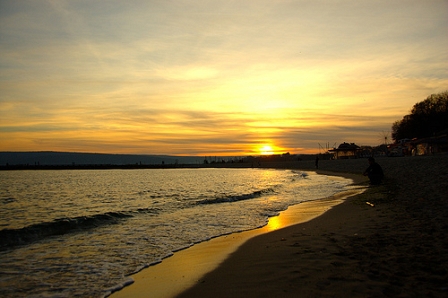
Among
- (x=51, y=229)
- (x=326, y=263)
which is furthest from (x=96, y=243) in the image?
(x=326, y=263)

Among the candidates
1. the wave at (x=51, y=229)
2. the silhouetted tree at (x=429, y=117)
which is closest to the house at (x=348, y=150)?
the silhouetted tree at (x=429, y=117)

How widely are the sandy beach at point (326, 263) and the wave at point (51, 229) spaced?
594cm

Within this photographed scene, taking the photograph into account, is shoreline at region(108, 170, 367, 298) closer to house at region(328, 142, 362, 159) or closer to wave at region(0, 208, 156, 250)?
wave at region(0, 208, 156, 250)

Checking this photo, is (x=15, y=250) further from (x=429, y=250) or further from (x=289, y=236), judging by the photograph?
(x=429, y=250)

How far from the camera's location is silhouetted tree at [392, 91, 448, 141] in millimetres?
84750

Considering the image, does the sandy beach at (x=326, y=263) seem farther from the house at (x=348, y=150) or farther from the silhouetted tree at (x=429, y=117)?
the house at (x=348, y=150)

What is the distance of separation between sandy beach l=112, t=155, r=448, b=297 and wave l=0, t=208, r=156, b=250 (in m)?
5.94

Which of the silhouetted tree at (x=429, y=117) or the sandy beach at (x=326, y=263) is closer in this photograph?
the sandy beach at (x=326, y=263)

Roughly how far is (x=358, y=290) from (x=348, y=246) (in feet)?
8.31

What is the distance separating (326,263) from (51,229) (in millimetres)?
10785

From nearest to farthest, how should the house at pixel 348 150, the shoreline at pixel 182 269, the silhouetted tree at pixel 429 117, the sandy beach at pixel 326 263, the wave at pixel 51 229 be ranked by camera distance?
the sandy beach at pixel 326 263, the shoreline at pixel 182 269, the wave at pixel 51 229, the silhouetted tree at pixel 429 117, the house at pixel 348 150

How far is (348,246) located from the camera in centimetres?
721

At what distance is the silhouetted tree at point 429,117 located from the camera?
8475 cm

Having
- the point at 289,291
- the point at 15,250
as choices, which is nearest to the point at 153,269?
the point at 289,291
